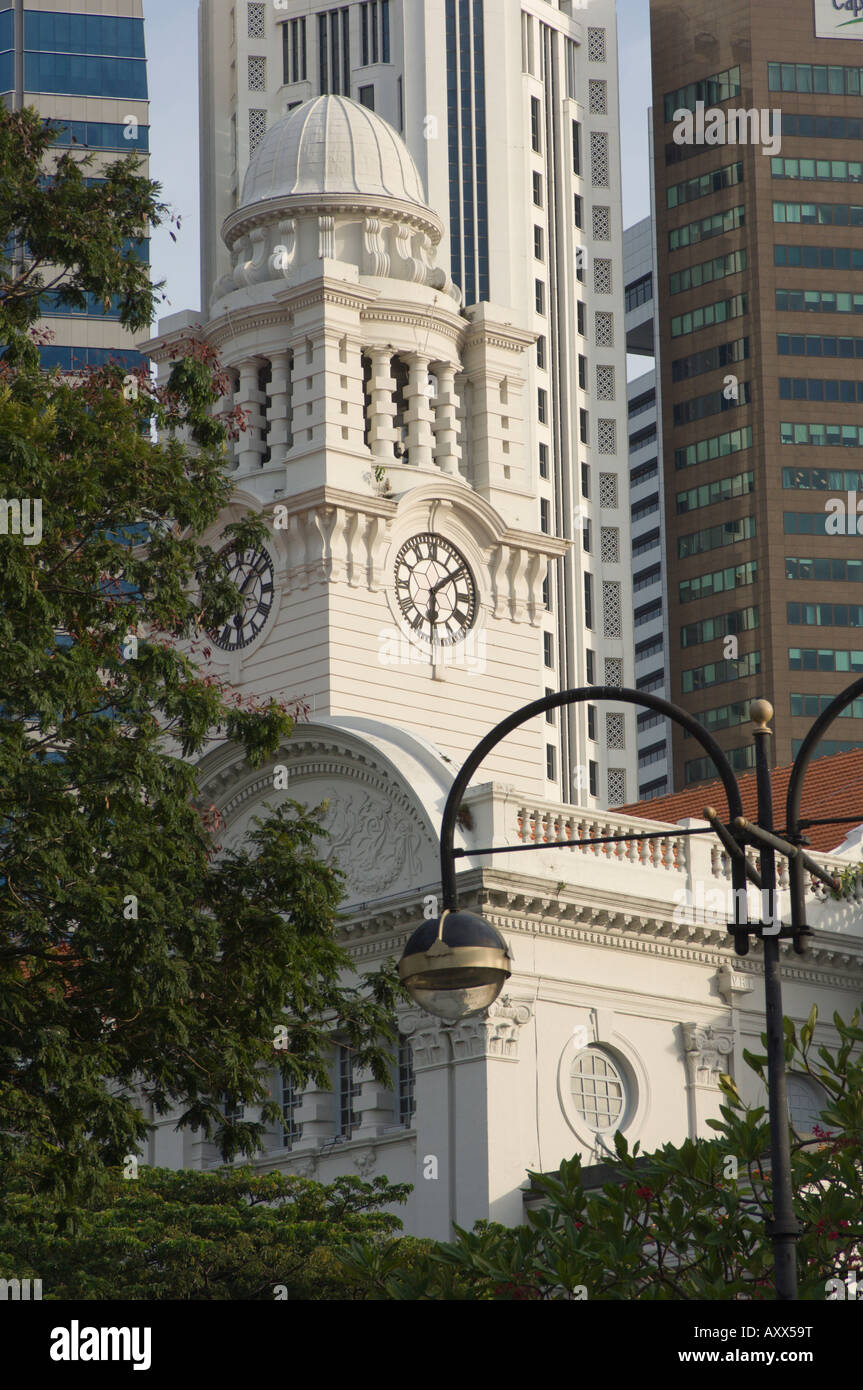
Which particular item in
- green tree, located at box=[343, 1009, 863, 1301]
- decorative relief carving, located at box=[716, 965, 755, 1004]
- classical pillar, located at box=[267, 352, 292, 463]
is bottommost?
green tree, located at box=[343, 1009, 863, 1301]

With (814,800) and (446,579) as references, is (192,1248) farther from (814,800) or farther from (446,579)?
(446,579)

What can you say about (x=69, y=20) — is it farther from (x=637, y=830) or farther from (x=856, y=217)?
(x=637, y=830)

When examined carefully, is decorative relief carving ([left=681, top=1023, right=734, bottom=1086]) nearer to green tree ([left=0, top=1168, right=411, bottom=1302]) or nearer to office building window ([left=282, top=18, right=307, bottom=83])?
green tree ([left=0, top=1168, right=411, bottom=1302])

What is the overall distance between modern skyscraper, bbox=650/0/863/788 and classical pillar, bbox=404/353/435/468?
66770 millimetres

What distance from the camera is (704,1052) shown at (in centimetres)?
4331

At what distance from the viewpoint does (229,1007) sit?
26516 millimetres

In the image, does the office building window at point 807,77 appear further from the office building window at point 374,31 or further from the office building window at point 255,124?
the office building window at point 255,124

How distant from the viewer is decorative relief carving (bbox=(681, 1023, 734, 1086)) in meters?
43.2

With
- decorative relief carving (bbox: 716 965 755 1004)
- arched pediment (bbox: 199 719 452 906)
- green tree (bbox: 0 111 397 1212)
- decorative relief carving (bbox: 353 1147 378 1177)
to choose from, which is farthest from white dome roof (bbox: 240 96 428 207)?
green tree (bbox: 0 111 397 1212)

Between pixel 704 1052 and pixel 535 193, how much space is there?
315 ft

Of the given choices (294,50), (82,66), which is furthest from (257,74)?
(82,66)

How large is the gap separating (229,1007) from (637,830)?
54.3 ft

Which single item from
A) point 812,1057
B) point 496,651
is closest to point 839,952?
point 812,1057

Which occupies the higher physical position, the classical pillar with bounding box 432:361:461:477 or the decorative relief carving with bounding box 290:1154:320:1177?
the classical pillar with bounding box 432:361:461:477
